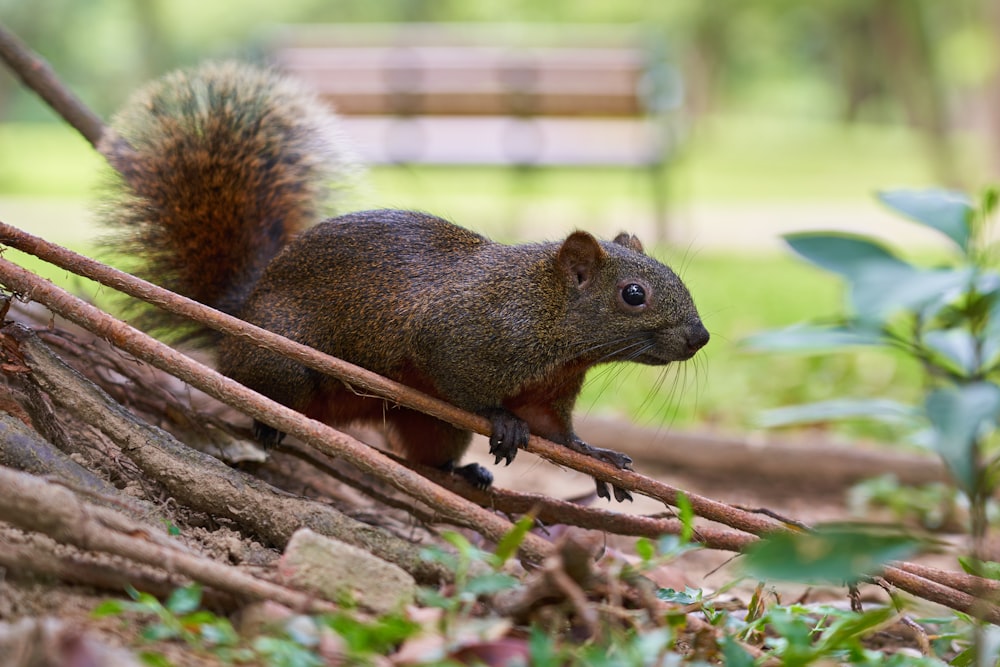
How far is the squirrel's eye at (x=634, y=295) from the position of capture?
2.85 meters

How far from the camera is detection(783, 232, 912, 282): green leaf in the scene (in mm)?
1677

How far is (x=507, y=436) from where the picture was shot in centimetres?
268

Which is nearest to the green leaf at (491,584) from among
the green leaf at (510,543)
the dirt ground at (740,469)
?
the green leaf at (510,543)

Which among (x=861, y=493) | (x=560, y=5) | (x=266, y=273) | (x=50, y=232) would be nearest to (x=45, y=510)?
(x=266, y=273)

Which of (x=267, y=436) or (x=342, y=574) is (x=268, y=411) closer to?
(x=342, y=574)

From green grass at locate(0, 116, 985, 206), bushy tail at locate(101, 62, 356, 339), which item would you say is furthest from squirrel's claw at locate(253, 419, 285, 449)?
green grass at locate(0, 116, 985, 206)

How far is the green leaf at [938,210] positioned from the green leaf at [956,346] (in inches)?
7.1

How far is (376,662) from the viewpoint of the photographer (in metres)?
1.70

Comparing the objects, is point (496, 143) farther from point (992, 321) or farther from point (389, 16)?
point (389, 16)

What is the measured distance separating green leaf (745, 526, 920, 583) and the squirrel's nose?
1151mm

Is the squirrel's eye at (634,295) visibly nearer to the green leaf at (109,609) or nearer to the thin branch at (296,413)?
the thin branch at (296,413)

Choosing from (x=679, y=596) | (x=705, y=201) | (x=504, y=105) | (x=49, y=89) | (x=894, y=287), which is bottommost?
(x=679, y=596)

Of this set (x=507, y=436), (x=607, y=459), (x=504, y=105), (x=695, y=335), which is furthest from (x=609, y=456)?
(x=504, y=105)

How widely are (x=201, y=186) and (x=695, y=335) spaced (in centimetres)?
150
